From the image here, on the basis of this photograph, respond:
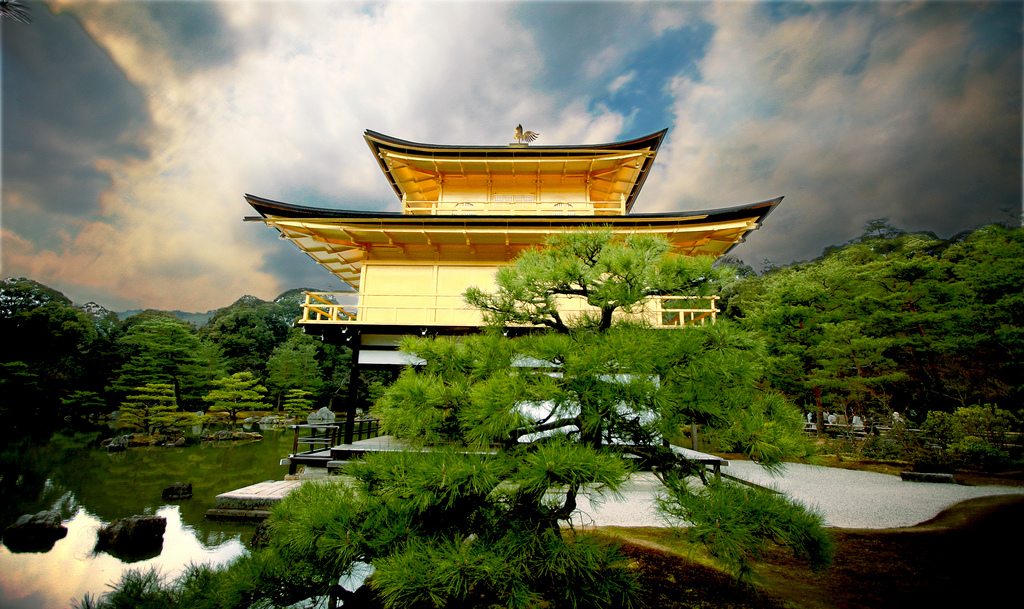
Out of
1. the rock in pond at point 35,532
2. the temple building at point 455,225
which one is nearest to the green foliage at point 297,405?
the temple building at point 455,225

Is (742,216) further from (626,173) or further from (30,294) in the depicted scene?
(30,294)

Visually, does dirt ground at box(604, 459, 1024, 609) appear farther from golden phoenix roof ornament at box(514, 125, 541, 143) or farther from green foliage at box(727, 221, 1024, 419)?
golden phoenix roof ornament at box(514, 125, 541, 143)

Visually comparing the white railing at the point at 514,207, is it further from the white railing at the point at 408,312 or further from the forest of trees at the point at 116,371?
the forest of trees at the point at 116,371

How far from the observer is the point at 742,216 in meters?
7.36

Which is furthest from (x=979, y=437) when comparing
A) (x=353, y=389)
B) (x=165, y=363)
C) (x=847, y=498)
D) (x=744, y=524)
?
(x=165, y=363)

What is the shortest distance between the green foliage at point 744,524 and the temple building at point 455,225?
456cm

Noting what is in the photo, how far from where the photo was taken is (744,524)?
1.94 meters

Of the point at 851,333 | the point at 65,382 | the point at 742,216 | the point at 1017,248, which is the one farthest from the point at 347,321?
the point at 65,382

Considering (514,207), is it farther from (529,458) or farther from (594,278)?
(529,458)

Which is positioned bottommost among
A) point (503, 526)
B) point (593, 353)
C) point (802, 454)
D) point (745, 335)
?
point (503, 526)

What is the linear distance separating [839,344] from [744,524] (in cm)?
1193

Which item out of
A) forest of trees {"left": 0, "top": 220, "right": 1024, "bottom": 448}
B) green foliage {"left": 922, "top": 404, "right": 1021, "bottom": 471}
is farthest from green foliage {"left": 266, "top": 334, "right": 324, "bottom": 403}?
green foliage {"left": 922, "top": 404, "right": 1021, "bottom": 471}

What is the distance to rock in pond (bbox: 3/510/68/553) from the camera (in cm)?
512

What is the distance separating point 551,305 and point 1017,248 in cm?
1484
